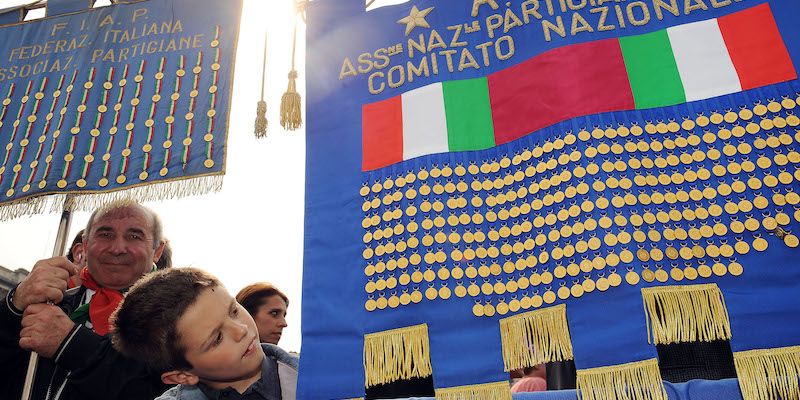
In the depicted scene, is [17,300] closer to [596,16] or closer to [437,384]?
[437,384]

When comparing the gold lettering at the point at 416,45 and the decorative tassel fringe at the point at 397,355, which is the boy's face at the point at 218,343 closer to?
the decorative tassel fringe at the point at 397,355

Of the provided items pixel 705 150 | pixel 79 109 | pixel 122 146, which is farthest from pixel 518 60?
pixel 79 109

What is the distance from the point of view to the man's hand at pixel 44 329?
2047 mm

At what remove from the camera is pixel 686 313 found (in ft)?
5.58

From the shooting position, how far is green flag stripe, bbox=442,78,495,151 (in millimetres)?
2223

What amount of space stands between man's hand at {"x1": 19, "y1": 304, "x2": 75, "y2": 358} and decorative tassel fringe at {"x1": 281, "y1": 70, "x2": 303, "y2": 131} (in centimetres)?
116

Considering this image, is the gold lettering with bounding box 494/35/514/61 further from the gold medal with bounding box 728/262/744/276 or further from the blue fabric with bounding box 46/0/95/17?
the blue fabric with bounding box 46/0/95/17

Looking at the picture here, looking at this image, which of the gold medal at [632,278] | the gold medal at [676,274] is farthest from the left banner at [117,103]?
the gold medal at [676,274]

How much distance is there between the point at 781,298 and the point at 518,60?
125 centimetres

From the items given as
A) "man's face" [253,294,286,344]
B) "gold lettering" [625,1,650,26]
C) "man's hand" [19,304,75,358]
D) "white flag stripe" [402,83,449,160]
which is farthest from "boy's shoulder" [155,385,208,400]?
"gold lettering" [625,1,650,26]

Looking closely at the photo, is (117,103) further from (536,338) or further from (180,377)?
(536,338)

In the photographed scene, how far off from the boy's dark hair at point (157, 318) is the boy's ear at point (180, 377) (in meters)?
0.02

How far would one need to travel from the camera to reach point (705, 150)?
194 centimetres

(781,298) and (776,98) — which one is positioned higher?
(776,98)
